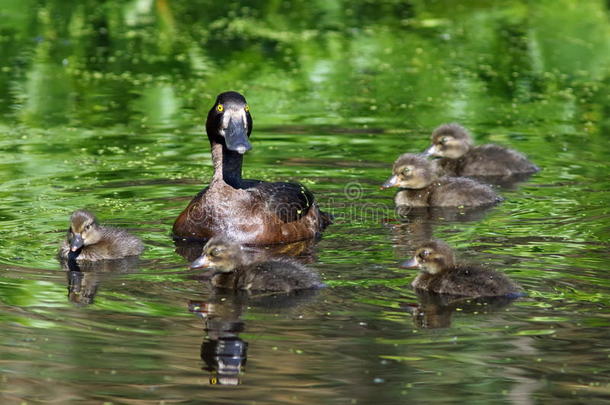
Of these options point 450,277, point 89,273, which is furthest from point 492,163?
point 89,273

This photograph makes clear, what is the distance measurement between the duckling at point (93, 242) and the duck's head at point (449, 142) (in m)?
4.06

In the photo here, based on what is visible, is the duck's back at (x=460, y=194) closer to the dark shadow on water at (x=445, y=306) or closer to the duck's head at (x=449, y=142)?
the duck's head at (x=449, y=142)

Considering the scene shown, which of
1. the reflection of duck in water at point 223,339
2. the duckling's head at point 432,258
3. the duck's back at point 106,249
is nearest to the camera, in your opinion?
the reflection of duck in water at point 223,339

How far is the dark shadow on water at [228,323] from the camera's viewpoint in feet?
20.0

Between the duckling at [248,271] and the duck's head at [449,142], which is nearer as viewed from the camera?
the duckling at [248,271]

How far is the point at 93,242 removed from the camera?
329 inches

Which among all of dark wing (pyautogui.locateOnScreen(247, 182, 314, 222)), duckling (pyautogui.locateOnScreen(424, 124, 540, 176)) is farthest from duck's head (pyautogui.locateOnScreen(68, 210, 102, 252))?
duckling (pyautogui.locateOnScreen(424, 124, 540, 176))

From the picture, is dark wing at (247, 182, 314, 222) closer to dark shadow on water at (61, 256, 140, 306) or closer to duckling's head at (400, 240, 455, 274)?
dark shadow on water at (61, 256, 140, 306)

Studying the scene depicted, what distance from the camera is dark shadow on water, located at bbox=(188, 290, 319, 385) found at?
20.0 feet

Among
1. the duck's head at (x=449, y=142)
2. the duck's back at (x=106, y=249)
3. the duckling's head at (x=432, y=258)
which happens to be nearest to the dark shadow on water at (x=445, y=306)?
the duckling's head at (x=432, y=258)

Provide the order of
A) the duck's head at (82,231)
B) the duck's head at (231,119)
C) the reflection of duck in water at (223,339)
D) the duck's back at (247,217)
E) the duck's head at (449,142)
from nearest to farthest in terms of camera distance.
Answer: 1. the reflection of duck in water at (223,339)
2. the duck's head at (82,231)
3. the duck's back at (247,217)
4. the duck's head at (231,119)
5. the duck's head at (449,142)

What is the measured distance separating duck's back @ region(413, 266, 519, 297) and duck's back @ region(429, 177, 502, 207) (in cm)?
267

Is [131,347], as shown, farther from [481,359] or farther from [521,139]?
[521,139]

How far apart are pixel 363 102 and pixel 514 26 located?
4940 mm
